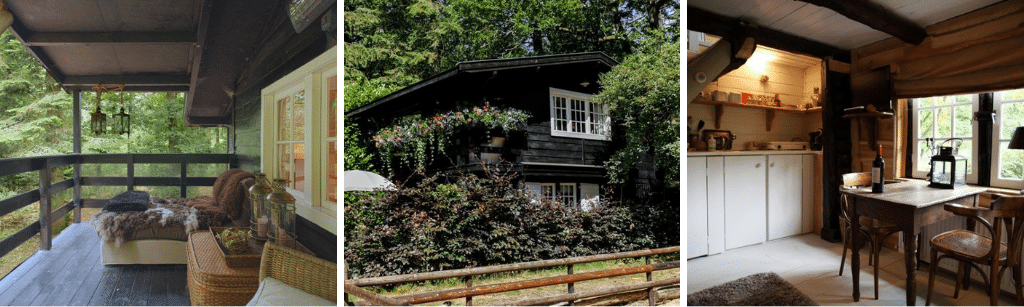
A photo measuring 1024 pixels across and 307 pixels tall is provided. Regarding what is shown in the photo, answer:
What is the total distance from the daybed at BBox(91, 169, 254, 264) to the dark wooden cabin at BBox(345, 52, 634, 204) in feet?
2.62

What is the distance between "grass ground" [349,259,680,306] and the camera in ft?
7.77

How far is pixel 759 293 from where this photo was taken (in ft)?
7.86

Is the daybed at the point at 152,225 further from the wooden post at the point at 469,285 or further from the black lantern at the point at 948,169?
the black lantern at the point at 948,169

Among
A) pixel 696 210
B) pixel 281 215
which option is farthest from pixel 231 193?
pixel 696 210

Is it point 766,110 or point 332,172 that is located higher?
point 766,110

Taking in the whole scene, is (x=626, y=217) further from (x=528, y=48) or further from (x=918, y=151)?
(x=918, y=151)

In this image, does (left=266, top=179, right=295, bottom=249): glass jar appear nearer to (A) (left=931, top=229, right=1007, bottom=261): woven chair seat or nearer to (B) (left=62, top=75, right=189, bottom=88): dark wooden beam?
(B) (left=62, top=75, right=189, bottom=88): dark wooden beam

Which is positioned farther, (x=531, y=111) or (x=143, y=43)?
(x=531, y=111)

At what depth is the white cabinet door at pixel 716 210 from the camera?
101 inches

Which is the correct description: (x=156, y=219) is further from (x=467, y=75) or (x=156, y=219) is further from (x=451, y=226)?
(x=467, y=75)

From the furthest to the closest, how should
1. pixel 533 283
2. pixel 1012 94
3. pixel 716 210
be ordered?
pixel 716 210
pixel 533 283
pixel 1012 94

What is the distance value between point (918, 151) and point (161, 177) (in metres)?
3.59

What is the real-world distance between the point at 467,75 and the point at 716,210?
1598 mm

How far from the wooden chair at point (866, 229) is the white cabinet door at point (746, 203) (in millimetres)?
A: 357
